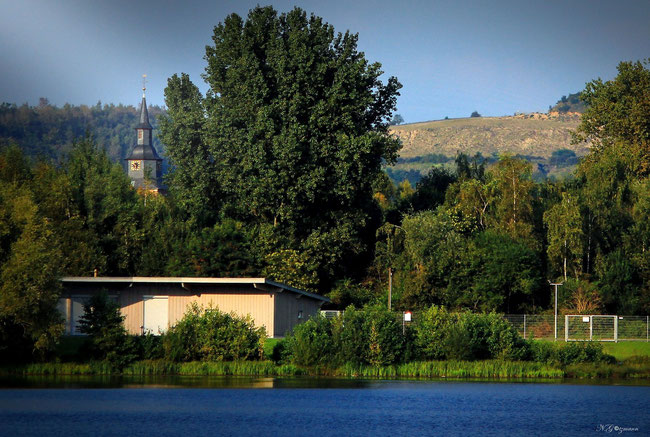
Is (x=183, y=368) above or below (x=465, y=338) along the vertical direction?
below

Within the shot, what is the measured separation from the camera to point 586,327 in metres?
58.1

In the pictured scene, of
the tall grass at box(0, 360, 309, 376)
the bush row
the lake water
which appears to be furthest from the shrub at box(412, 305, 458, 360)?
the tall grass at box(0, 360, 309, 376)

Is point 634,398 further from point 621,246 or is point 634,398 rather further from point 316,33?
point 316,33

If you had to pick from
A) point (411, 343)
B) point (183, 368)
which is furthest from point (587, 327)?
point (183, 368)

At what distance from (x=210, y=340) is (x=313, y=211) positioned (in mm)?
24971

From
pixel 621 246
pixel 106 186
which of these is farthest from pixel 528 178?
pixel 106 186

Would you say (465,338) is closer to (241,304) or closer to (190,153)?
(241,304)

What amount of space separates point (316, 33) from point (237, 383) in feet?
109

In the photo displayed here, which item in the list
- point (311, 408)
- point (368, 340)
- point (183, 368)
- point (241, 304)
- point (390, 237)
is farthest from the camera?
point (390, 237)

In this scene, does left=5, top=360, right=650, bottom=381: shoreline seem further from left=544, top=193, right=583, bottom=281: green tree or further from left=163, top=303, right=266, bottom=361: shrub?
left=544, top=193, right=583, bottom=281: green tree

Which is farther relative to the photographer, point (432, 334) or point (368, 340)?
point (432, 334)

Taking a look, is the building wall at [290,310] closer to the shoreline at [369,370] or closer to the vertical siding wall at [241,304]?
the vertical siding wall at [241,304]

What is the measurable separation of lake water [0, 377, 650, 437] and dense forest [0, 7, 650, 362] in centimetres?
2277

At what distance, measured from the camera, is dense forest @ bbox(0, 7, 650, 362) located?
6381 centimetres
